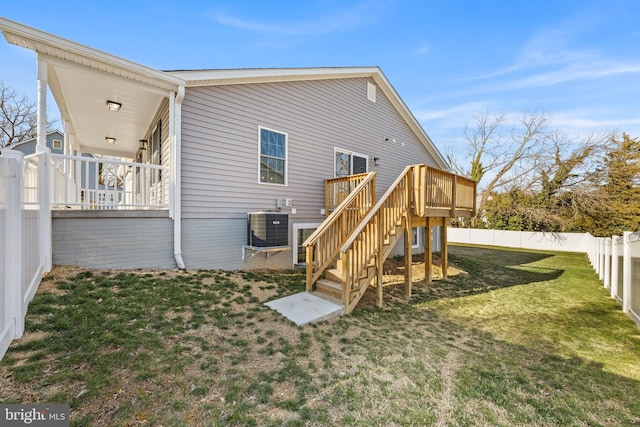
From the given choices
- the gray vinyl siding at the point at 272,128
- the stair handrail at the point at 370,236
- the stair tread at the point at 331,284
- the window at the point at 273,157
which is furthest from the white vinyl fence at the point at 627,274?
the window at the point at 273,157

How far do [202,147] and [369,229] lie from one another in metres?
4.12

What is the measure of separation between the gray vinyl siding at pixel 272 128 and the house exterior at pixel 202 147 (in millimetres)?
27

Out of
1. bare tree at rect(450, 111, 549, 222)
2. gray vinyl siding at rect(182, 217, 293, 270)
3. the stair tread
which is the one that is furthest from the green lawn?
bare tree at rect(450, 111, 549, 222)

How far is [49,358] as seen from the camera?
2600mm

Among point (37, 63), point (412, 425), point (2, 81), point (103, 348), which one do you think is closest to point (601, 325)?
point (412, 425)

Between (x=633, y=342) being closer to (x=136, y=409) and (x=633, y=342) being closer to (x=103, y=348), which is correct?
(x=136, y=409)

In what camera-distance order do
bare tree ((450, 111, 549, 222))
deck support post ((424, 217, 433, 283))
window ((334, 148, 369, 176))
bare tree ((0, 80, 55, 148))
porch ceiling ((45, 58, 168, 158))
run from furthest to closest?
bare tree ((450, 111, 549, 222))
bare tree ((0, 80, 55, 148))
window ((334, 148, 369, 176))
deck support post ((424, 217, 433, 283))
porch ceiling ((45, 58, 168, 158))

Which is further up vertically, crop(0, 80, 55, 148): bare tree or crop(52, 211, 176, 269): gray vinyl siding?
crop(0, 80, 55, 148): bare tree

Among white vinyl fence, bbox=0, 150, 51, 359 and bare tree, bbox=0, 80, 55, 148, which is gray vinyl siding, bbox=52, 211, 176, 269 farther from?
bare tree, bbox=0, 80, 55, 148

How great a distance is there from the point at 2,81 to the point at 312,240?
3011 cm

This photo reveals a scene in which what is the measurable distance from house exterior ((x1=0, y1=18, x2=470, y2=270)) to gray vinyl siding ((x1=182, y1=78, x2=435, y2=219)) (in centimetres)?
3

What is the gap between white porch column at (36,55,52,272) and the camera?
3938 millimetres

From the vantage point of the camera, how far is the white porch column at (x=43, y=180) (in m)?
3.94

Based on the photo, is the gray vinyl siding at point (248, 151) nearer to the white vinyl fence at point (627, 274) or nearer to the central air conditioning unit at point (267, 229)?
the central air conditioning unit at point (267, 229)
